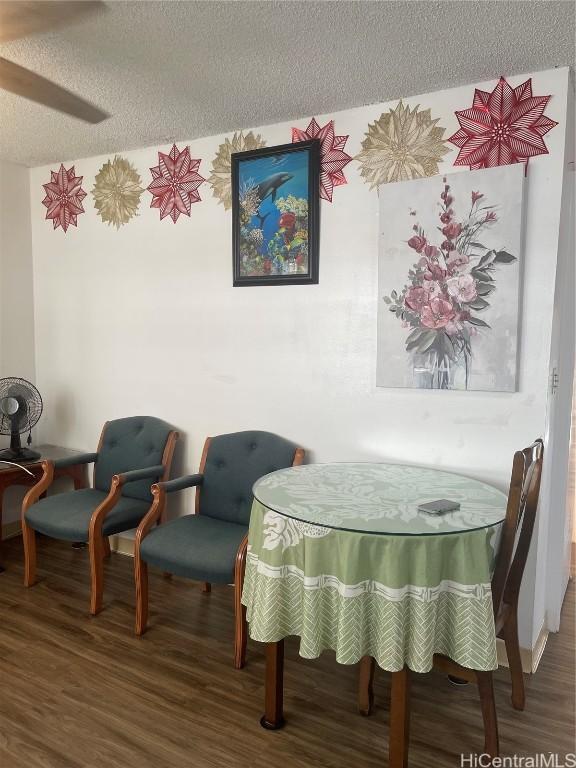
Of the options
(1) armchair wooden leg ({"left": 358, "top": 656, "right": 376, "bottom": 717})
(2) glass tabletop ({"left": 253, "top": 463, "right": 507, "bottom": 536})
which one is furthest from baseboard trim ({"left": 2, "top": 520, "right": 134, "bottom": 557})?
(1) armchair wooden leg ({"left": 358, "top": 656, "right": 376, "bottom": 717})

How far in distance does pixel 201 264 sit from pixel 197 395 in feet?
2.48

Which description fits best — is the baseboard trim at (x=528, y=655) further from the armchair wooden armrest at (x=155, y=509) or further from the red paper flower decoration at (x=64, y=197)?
the red paper flower decoration at (x=64, y=197)

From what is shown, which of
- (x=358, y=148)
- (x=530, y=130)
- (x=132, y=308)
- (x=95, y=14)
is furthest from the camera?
(x=132, y=308)

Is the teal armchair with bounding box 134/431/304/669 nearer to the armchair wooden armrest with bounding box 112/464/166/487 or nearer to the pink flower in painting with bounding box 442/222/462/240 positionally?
the armchair wooden armrest with bounding box 112/464/166/487

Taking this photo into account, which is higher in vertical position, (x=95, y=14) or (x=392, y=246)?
(x=95, y=14)

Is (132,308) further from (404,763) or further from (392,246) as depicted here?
(404,763)

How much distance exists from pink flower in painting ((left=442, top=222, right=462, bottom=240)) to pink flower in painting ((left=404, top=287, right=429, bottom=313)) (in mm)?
255

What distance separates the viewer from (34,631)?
8.99ft

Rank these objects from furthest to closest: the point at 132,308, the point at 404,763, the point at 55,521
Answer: the point at 132,308 → the point at 55,521 → the point at 404,763

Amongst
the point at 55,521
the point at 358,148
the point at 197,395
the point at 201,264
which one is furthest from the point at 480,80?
the point at 55,521

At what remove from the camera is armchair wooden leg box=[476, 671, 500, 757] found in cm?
186

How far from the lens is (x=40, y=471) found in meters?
3.59

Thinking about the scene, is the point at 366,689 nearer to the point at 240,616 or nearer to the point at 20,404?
the point at 240,616

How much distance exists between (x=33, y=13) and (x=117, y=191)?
1931mm
